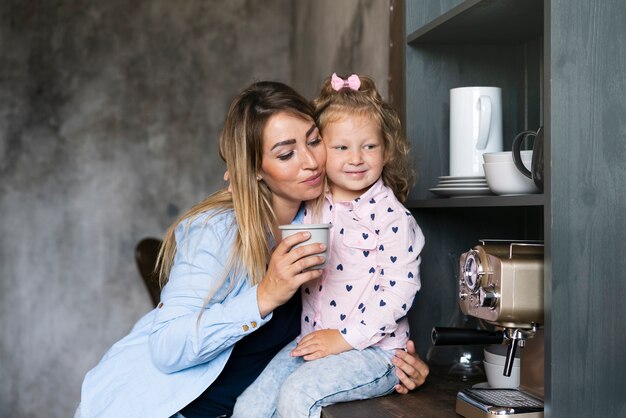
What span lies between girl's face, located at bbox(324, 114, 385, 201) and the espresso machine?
1.28 feet

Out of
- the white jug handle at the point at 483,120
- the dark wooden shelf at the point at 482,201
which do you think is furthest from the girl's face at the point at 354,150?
the white jug handle at the point at 483,120

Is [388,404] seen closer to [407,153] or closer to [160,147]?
[407,153]

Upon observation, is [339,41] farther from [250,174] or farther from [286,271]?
[286,271]

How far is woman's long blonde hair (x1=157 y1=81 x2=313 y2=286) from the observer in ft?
5.91

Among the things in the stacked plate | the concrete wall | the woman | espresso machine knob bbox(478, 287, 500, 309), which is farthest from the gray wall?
espresso machine knob bbox(478, 287, 500, 309)

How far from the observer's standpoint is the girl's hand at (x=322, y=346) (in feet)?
5.82

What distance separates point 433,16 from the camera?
2020mm

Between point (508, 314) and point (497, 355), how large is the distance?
0.37 meters

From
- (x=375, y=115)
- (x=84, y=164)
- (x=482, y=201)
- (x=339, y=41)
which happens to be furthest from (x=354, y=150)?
(x=84, y=164)

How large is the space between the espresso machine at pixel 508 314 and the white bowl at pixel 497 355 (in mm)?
177

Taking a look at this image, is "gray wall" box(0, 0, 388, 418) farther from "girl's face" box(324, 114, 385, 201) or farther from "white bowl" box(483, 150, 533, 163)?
"white bowl" box(483, 150, 533, 163)

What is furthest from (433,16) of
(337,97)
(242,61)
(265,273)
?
(242,61)

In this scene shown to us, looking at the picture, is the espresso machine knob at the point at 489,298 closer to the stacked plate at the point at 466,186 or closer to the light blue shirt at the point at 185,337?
the stacked plate at the point at 466,186

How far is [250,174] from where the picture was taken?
6.10 ft
